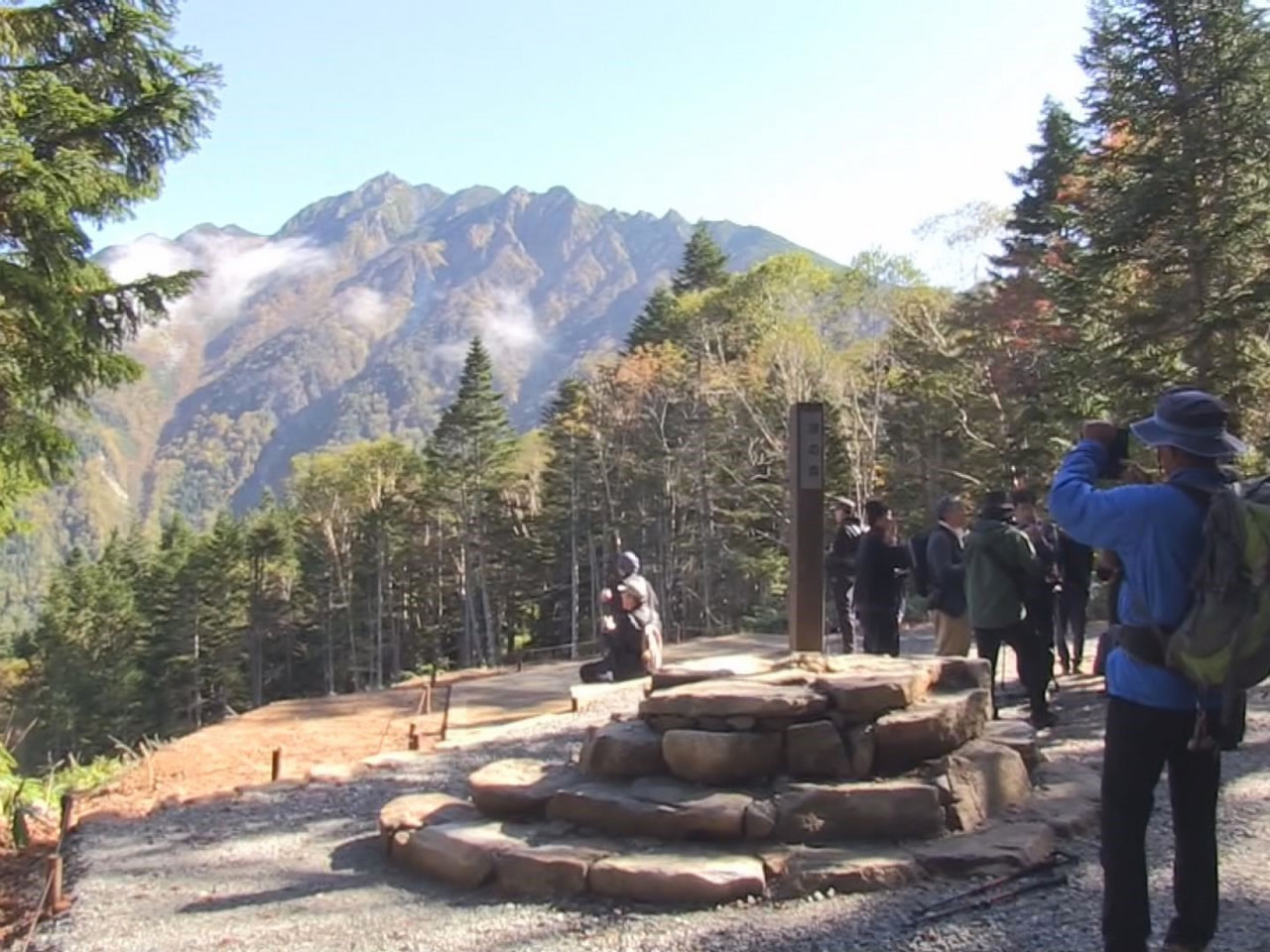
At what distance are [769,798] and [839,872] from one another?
645 mm

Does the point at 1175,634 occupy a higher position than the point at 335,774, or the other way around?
the point at 1175,634

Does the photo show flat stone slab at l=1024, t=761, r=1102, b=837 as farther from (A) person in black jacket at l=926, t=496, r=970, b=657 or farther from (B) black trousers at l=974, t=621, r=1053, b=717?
(A) person in black jacket at l=926, t=496, r=970, b=657

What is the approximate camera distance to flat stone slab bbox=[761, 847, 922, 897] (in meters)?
4.43

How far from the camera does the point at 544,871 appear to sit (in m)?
4.73

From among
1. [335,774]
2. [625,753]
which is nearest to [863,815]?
[625,753]

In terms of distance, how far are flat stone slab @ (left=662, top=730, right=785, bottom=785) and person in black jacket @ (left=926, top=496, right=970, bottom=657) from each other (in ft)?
9.38

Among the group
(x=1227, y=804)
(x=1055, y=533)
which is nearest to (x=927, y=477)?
(x=1055, y=533)

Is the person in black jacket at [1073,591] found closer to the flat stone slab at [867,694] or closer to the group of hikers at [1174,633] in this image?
the flat stone slab at [867,694]

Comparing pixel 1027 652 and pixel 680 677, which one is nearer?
pixel 680 677

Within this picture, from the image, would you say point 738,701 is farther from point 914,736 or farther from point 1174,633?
point 1174,633

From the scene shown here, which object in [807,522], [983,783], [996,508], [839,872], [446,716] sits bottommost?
[446,716]

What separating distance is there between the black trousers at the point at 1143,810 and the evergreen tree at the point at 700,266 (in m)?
43.7

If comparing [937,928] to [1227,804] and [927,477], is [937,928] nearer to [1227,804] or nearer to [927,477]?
[1227,804]

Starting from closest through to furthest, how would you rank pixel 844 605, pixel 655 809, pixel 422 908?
Answer: pixel 422 908 → pixel 655 809 → pixel 844 605
